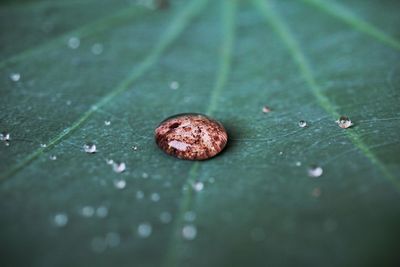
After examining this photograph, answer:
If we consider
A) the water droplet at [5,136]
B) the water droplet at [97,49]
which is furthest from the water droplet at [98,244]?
the water droplet at [97,49]

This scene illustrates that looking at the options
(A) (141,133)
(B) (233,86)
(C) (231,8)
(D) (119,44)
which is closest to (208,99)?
(B) (233,86)

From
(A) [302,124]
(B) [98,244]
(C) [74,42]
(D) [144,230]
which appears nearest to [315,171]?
(A) [302,124]

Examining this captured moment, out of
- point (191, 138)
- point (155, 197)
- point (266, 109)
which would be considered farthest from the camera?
point (266, 109)

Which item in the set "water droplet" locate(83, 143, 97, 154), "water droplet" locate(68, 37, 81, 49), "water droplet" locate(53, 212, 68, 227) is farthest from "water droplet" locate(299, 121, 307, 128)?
"water droplet" locate(68, 37, 81, 49)

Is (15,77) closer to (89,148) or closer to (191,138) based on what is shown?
(89,148)

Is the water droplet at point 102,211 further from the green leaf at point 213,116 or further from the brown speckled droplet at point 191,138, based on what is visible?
the brown speckled droplet at point 191,138

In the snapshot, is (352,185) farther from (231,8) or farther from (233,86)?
(231,8)

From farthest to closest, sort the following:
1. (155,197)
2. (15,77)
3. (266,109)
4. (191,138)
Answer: (15,77), (266,109), (191,138), (155,197)

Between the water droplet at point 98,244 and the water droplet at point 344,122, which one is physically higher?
the water droplet at point 98,244
